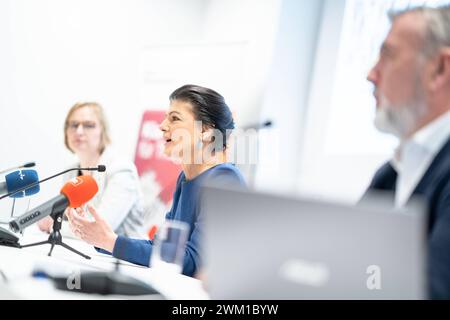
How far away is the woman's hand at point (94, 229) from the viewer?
156cm

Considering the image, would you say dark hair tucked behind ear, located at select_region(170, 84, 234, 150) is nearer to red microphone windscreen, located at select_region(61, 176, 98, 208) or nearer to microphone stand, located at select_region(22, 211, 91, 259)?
red microphone windscreen, located at select_region(61, 176, 98, 208)

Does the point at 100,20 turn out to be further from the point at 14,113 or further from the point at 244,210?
the point at 244,210

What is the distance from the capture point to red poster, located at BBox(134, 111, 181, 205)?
3232 millimetres

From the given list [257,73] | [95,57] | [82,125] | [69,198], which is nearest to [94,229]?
[69,198]

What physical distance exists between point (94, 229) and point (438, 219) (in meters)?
1.04

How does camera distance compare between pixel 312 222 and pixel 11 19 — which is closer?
pixel 312 222

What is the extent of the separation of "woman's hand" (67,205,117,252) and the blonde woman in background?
504mm

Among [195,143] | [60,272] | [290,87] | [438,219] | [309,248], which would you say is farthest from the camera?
[290,87]

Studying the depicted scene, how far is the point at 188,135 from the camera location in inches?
74.5

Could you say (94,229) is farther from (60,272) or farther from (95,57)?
(95,57)

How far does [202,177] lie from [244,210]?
106 cm

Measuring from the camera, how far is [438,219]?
3.18ft

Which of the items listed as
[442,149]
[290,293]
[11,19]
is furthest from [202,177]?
[11,19]
